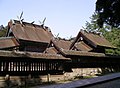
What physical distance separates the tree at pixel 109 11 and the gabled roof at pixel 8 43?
48.3 ft

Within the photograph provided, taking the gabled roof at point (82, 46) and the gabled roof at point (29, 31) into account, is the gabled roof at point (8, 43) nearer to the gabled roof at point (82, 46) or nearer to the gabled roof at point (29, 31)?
the gabled roof at point (29, 31)

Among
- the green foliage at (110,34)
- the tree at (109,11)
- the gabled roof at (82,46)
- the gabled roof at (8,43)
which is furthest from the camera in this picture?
the green foliage at (110,34)

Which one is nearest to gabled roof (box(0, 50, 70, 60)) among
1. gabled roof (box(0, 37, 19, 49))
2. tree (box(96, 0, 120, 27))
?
tree (box(96, 0, 120, 27))

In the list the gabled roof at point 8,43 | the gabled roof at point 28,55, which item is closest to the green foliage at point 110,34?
the gabled roof at point 8,43

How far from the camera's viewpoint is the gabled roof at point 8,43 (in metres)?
34.6

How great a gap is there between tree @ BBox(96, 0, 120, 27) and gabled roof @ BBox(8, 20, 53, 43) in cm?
1499

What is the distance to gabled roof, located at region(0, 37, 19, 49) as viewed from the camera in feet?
114

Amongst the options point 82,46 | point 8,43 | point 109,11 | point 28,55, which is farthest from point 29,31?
point 109,11

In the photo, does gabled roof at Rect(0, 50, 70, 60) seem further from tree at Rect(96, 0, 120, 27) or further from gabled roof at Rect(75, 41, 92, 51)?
gabled roof at Rect(75, 41, 92, 51)

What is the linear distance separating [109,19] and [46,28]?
2247cm

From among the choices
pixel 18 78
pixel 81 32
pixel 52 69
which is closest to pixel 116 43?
pixel 81 32

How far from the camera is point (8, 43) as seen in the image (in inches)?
1399

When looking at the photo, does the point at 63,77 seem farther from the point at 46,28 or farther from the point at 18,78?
the point at 46,28

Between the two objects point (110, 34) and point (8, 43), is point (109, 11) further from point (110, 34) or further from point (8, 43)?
point (110, 34)
